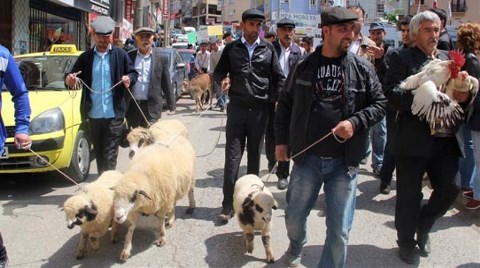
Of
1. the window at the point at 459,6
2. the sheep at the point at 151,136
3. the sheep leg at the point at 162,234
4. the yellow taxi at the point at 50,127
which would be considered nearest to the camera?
the sheep leg at the point at 162,234

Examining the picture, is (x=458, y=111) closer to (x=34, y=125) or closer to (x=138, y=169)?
(x=138, y=169)

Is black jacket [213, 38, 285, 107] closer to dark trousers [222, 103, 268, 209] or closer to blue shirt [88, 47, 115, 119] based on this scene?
dark trousers [222, 103, 268, 209]

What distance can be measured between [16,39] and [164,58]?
9.18 metres

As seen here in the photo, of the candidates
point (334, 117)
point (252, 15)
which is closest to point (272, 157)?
point (252, 15)

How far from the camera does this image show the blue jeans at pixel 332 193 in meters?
3.65

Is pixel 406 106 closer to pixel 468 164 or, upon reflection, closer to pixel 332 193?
pixel 332 193

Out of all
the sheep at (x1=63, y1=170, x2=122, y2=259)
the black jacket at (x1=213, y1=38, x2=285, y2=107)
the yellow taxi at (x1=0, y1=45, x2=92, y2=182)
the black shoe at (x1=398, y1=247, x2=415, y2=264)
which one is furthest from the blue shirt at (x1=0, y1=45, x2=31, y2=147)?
the black shoe at (x1=398, y1=247, x2=415, y2=264)

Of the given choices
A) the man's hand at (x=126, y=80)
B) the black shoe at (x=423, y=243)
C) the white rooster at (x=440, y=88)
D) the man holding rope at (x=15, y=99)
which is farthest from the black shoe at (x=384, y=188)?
the man holding rope at (x=15, y=99)

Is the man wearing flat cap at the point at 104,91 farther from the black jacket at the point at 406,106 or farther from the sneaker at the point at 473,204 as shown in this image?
the sneaker at the point at 473,204

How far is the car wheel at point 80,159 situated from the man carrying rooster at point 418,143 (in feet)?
13.9

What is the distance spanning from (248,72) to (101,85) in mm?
1822

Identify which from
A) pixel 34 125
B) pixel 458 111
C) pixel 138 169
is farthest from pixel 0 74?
pixel 458 111

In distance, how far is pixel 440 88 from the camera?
4078 mm

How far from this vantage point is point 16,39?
46.1 ft
